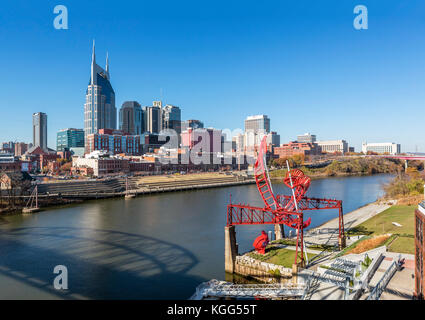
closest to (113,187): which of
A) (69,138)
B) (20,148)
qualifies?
(69,138)

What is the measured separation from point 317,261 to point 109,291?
10996 mm

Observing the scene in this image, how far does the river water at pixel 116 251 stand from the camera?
15.9 meters

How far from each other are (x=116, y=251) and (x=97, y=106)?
16308 centimetres

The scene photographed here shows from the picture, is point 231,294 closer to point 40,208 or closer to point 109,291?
point 109,291

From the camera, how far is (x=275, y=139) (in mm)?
196250

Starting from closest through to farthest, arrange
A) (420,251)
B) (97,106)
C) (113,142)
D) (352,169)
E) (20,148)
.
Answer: (420,251) → (352,169) → (113,142) → (20,148) → (97,106)

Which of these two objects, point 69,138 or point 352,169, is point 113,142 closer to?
point 69,138

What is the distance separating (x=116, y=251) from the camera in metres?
21.8

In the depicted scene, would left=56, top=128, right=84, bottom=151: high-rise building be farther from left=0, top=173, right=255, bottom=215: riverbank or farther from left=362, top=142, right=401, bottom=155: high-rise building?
left=362, top=142, right=401, bottom=155: high-rise building

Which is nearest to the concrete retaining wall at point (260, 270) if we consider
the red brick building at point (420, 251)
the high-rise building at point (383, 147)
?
the red brick building at point (420, 251)

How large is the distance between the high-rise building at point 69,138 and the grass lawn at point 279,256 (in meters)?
151

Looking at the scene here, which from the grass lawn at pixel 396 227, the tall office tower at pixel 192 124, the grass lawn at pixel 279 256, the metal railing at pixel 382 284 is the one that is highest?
the tall office tower at pixel 192 124

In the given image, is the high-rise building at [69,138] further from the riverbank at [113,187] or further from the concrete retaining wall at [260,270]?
the concrete retaining wall at [260,270]
